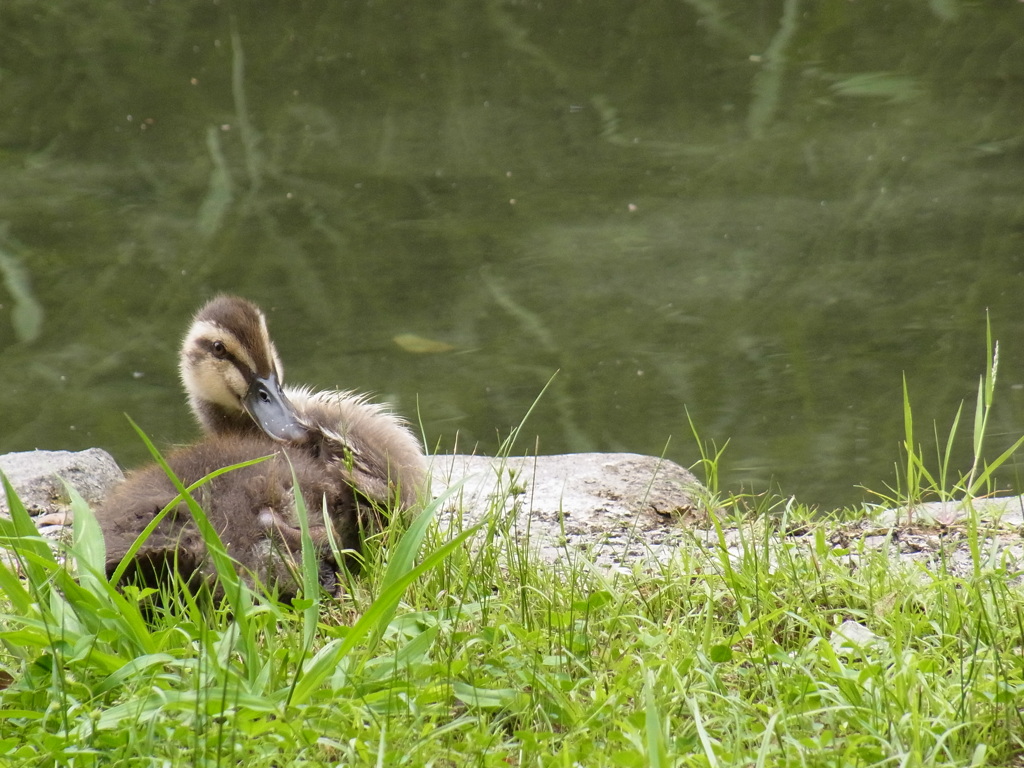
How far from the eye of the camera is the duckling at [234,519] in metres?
2.70

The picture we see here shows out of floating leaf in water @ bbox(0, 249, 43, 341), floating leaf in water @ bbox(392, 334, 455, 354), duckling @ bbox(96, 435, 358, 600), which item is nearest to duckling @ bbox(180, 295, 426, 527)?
duckling @ bbox(96, 435, 358, 600)

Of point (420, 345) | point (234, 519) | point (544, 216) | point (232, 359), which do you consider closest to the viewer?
point (234, 519)

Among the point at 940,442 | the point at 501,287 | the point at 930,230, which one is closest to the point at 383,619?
the point at 940,442

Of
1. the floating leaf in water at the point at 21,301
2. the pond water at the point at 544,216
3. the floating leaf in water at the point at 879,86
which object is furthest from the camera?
the floating leaf in water at the point at 879,86

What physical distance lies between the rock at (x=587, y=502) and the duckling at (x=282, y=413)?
19 cm

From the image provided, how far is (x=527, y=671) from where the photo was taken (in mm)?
2180

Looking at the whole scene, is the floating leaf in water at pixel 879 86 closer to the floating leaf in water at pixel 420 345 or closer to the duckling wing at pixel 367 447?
the floating leaf in water at pixel 420 345

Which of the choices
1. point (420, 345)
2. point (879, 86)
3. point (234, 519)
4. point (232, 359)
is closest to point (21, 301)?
point (420, 345)

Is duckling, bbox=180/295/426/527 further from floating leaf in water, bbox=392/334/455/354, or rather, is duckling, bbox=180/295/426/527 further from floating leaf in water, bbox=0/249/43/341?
floating leaf in water, bbox=0/249/43/341

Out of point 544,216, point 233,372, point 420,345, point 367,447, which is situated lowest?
point 420,345

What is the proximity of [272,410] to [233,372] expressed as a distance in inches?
9.7

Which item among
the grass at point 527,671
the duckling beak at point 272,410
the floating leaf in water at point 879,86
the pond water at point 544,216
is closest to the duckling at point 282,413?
the duckling beak at point 272,410

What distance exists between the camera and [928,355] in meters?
5.80

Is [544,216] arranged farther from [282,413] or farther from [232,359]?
[282,413]
